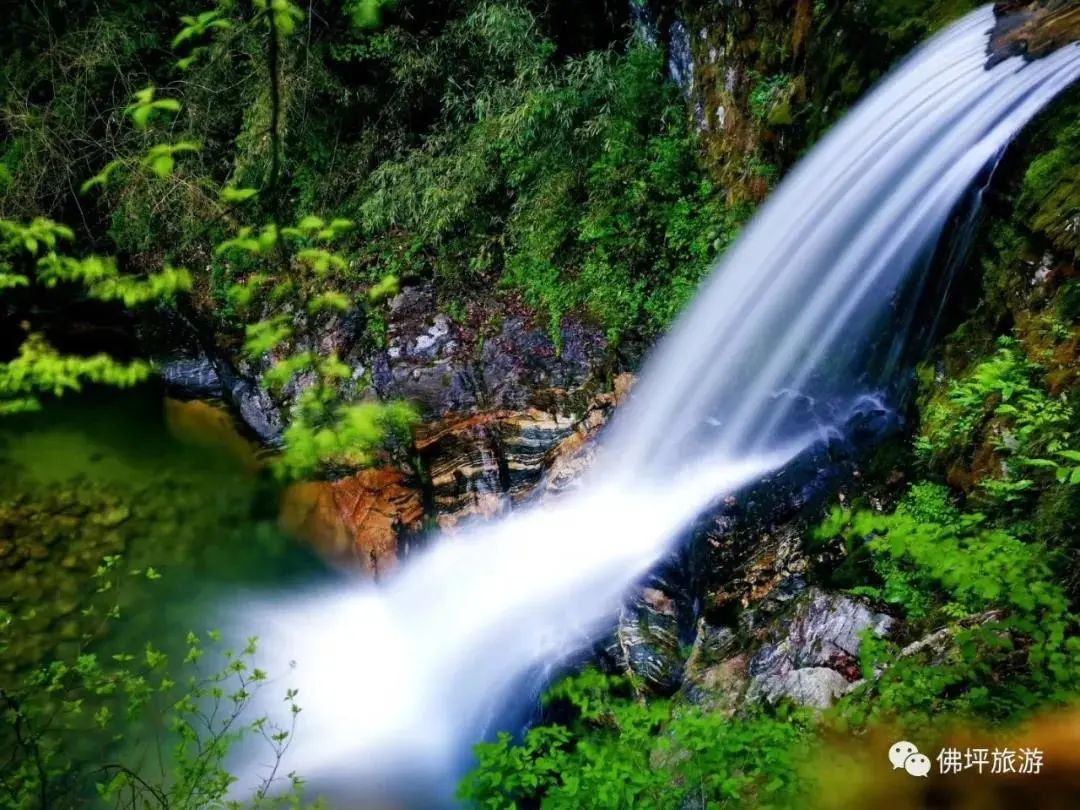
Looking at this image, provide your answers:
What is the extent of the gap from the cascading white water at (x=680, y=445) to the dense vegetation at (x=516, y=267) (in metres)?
0.36

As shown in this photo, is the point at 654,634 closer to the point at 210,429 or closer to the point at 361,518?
the point at 361,518

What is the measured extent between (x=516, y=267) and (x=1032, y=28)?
4.25 meters

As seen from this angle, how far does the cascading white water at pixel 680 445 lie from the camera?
4.12 meters

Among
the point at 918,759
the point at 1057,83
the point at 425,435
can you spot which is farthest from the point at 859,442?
the point at 425,435

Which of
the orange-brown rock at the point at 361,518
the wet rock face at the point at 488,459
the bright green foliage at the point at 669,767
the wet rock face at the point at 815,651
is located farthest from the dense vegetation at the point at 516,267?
the wet rock face at the point at 488,459

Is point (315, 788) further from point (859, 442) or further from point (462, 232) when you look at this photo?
point (462, 232)

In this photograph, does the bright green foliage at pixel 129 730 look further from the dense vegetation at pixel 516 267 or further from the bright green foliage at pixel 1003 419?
the bright green foliage at pixel 1003 419

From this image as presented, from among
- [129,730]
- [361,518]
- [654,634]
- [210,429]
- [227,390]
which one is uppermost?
[227,390]

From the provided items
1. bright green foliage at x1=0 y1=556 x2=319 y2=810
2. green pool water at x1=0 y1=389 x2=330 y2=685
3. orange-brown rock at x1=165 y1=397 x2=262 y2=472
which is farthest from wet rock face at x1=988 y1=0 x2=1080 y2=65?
orange-brown rock at x1=165 y1=397 x2=262 y2=472

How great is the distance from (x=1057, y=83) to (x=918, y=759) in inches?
138

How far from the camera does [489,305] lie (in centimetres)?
679

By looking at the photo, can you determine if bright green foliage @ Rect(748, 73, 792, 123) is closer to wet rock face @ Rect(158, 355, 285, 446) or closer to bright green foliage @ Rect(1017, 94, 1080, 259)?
bright green foliage @ Rect(1017, 94, 1080, 259)

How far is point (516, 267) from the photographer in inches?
268

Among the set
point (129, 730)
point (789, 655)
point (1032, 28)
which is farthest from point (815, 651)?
point (129, 730)
